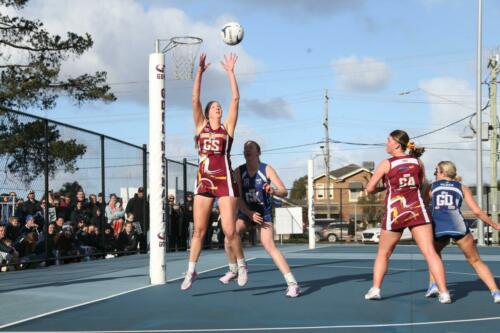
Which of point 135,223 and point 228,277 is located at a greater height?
point 228,277

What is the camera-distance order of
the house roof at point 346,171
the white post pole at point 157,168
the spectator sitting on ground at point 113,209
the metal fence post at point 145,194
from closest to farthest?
1. the white post pole at point 157,168
2. the spectator sitting on ground at point 113,209
3. the metal fence post at point 145,194
4. the house roof at point 346,171

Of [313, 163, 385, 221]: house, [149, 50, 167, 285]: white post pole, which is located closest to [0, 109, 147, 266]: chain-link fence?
[149, 50, 167, 285]: white post pole

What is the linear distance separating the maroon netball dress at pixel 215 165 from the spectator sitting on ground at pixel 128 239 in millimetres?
10131

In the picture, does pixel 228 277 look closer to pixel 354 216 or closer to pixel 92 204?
pixel 92 204

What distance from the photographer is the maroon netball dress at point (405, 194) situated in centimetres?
716

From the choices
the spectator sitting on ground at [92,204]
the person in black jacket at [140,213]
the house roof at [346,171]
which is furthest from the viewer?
the house roof at [346,171]

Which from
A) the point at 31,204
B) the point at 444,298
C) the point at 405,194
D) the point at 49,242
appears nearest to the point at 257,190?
the point at 405,194

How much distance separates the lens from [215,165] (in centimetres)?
752

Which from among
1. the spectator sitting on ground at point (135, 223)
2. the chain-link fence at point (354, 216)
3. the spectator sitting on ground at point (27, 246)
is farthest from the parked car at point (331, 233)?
the spectator sitting on ground at point (27, 246)

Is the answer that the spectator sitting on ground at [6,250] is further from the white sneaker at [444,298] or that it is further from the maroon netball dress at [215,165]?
the white sneaker at [444,298]

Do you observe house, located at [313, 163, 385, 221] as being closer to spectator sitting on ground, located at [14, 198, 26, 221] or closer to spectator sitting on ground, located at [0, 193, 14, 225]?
spectator sitting on ground, located at [14, 198, 26, 221]

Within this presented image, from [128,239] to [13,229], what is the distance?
5302mm

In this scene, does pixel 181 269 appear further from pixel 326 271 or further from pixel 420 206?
pixel 420 206

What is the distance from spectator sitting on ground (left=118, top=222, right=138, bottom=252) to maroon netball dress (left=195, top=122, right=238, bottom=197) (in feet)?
33.2
